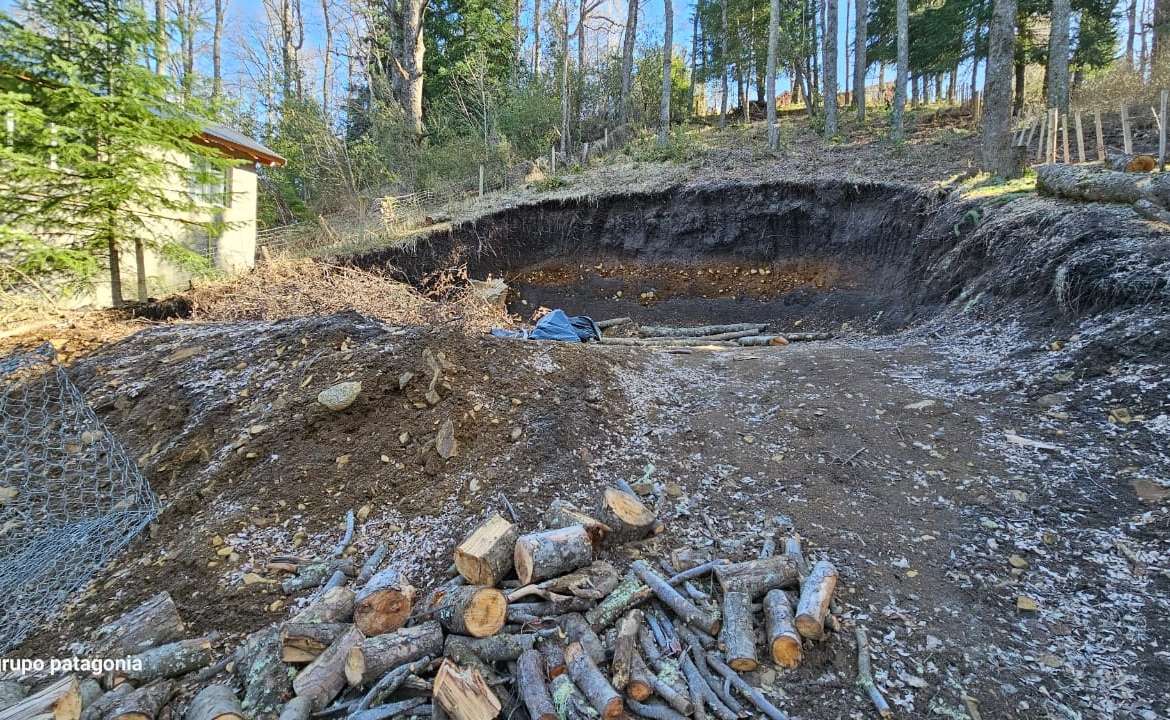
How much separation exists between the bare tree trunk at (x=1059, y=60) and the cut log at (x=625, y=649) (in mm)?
12428

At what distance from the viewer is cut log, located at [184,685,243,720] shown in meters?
1.66

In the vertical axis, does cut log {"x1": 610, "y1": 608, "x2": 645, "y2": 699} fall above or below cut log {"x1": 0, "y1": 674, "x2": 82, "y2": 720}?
below

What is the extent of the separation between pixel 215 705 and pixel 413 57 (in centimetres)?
2166

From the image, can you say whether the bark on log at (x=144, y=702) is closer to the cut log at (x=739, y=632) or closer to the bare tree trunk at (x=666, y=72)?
the cut log at (x=739, y=632)

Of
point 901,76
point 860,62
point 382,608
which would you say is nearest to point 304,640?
point 382,608

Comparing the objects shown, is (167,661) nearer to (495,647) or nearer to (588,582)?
(495,647)

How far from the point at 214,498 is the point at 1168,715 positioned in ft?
13.4

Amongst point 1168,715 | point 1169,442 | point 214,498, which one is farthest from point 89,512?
point 1169,442

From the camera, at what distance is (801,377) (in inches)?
185

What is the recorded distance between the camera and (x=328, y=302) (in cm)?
→ 646

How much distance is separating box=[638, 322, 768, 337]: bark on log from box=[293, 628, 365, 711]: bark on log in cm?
907

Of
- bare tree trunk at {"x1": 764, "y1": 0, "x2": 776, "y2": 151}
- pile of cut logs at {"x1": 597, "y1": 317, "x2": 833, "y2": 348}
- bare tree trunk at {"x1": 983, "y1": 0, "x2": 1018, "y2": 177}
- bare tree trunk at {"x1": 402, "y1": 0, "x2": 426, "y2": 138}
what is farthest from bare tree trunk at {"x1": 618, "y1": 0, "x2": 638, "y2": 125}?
bare tree trunk at {"x1": 983, "y1": 0, "x2": 1018, "y2": 177}

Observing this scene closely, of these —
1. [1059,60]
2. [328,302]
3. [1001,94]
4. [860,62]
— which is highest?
[860,62]

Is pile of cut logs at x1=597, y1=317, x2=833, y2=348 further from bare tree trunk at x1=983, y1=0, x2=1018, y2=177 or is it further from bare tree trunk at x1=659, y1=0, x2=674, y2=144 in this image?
bare tree trunk at x1=659, y1=0, x2=674, y2=144
